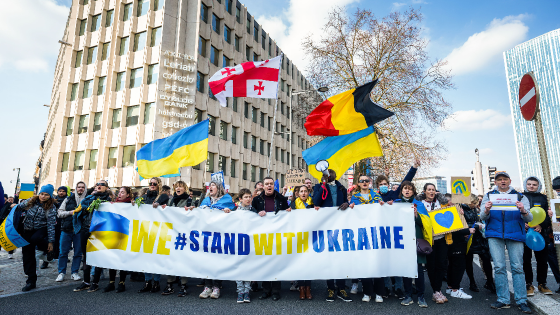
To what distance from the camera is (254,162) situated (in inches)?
1399

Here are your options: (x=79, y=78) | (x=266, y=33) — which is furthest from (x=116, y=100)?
(x=266, y=33)

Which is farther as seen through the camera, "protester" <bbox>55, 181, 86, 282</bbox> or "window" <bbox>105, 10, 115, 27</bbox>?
"window" <bbox>105, 10, 115, 27</bbox>

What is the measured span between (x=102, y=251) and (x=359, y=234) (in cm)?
464

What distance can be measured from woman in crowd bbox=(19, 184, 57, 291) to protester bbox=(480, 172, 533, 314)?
768cm

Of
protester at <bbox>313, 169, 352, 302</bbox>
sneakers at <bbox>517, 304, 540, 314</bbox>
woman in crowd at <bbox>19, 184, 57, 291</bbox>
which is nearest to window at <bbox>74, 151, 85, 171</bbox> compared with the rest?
woman in crowd at <bbox>19, 184, 57, 291</bbox>

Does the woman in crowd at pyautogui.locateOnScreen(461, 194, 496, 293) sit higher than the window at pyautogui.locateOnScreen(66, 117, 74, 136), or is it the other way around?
the window at pyautogui.locateOnScreen(66, 117, 74, 136)

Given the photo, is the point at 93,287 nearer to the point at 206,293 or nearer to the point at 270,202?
the point at 206,293

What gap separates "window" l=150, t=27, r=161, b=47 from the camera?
27.1 meters

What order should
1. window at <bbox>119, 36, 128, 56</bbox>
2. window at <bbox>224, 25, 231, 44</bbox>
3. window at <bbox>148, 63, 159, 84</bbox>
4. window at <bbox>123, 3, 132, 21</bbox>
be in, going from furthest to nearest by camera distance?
1. window at <bbox>224, 25, 231, 44</bbox>
2. window at <bbox>123, 3, 132, 21</bbox>
3. window at <bbox>119, 36, 128, 56</bbox>
4. window at <bbox>148, 63, 159, 84</bbox>

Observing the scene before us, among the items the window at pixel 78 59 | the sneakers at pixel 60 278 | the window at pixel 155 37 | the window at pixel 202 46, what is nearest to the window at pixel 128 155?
the window at pixel 155 37

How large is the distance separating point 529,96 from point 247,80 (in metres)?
5.86

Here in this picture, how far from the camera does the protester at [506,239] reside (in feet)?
16.7

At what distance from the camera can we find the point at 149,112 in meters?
26.2

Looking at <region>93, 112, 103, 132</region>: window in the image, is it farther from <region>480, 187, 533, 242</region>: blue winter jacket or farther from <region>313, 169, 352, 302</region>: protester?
<region>480, 187, 533, 242</region>: blue winter jacket
